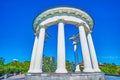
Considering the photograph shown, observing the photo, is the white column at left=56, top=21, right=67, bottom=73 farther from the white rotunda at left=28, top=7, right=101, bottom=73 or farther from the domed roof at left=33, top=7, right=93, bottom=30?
the domed roof at left=33, top=7, right=93, bottom=30

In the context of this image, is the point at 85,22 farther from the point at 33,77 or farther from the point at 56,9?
the point at 33,77

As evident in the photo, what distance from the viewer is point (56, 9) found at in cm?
2470

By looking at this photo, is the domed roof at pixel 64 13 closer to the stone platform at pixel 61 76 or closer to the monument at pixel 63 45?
the monument at pixel 63 45

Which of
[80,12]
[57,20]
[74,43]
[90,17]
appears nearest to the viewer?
[57,20]

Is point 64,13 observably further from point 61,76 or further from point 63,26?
point 61,76

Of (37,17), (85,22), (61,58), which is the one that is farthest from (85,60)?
(37,17)

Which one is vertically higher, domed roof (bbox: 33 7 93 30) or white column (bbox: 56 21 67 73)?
domed roof (bbox: 33 7 93 30)

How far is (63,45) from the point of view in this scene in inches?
850

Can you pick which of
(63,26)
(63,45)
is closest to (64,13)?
(63,26)

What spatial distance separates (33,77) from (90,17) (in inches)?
587

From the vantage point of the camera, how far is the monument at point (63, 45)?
19.3 metres

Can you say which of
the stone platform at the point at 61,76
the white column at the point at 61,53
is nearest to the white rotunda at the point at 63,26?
the white column at the point at 61,53

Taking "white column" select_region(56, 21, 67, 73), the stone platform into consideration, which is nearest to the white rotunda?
"white column" select_region(56, 21, 67, 73)

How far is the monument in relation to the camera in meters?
19.3
